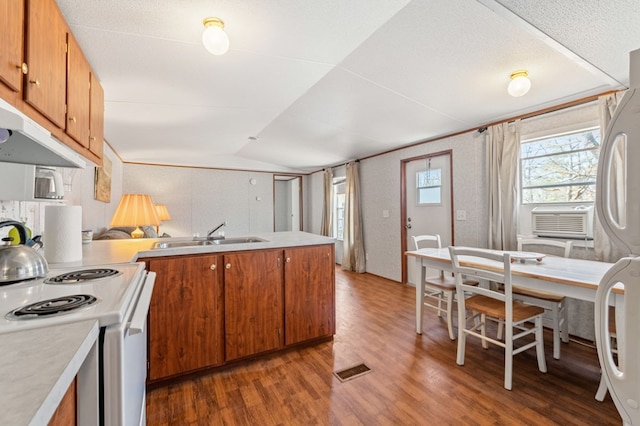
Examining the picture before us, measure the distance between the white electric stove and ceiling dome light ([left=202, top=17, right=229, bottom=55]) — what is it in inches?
51.3

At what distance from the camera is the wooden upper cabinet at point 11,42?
899 mm

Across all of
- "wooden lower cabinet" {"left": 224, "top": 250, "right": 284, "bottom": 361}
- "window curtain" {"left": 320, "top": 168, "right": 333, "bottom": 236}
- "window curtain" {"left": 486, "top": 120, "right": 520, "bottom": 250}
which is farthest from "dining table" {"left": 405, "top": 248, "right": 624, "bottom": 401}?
"window curtain" {"left": 320, "top": 168, "right": 333, "bottom": 236}

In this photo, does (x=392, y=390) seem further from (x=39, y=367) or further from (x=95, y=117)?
(x=95, y=117)

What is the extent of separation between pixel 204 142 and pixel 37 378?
4469 millimetres

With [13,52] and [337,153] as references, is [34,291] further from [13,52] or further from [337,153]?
[337,153]

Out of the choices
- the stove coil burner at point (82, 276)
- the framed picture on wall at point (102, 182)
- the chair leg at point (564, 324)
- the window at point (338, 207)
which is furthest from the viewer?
the window at point (338, 207)

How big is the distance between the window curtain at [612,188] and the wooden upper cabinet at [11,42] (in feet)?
11.3

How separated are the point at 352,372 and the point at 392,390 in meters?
0.30

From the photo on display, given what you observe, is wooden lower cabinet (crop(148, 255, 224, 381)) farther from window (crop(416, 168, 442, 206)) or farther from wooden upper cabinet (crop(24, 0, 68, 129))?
window (crop(416, 168, 442, 206))

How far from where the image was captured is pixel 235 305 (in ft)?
6.56

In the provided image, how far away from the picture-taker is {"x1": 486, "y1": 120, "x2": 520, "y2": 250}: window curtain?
2.79m

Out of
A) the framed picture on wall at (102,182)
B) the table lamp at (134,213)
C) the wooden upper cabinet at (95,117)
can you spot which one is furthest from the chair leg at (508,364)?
the framed picture on wall at (102,182)

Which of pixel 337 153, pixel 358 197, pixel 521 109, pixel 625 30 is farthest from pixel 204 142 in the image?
pixel 625 30

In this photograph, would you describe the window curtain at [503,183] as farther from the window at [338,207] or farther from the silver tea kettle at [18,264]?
the silver tea kettle at [18,264]
